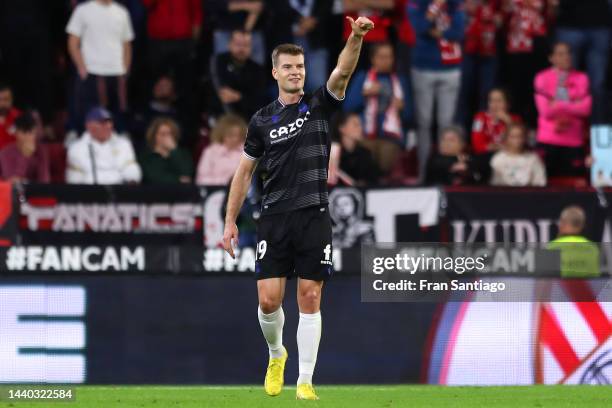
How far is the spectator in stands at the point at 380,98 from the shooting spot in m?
16.5

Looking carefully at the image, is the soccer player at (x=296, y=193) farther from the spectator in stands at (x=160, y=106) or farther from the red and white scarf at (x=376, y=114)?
the spectator in stands at (x=160, y=106)

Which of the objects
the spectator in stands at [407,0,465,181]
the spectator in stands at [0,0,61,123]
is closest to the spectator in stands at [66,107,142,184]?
the spectator in stands at [0,0,61,123]

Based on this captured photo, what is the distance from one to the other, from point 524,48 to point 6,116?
20.5 ft

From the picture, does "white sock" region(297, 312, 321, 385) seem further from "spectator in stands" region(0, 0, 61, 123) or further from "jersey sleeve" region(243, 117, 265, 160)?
"spectator in stands" region(0, 0, 61, 123)

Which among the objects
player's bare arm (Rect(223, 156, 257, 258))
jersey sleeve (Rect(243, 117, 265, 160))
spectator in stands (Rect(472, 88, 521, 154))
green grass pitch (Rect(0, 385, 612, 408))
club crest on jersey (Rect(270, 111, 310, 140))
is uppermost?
club crest on jersey (Rect(270, 111, 310, 140))

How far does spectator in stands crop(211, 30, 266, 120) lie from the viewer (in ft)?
54.9

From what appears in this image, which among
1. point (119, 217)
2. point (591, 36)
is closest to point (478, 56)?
point (591, 36)

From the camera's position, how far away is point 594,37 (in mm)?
17109

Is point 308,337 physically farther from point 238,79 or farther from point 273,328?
point 238,79

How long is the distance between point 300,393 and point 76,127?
8014 mm

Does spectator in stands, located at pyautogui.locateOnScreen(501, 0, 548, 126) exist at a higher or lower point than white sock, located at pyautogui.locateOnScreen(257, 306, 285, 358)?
higher

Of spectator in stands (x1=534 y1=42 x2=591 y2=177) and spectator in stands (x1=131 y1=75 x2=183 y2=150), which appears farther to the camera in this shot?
spectator in stands (x1=131 y1=75 x2=183 y2=150)

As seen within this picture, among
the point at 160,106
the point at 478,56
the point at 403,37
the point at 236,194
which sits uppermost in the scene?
the point at 403,37

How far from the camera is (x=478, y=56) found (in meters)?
17.7
